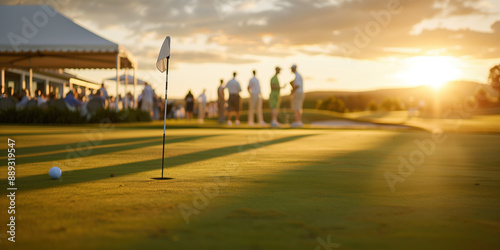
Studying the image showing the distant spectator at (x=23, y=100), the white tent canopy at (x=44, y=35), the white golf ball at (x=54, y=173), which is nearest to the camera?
the white golf ball at (x=54, y=173)

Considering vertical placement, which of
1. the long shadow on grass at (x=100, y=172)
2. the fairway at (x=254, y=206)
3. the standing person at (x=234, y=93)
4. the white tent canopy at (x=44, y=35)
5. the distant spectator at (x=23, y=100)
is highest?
the white tent canopy at (x=44, y=35)

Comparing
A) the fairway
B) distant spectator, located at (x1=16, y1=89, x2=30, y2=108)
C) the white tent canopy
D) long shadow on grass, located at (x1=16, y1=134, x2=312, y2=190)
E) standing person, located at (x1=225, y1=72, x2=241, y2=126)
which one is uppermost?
the white tent canopy

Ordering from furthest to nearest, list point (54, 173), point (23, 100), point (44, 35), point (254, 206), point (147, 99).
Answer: point (147, 99) → point (44, 35) → point (23, 100) → point (54, 173) → point (254, 206)

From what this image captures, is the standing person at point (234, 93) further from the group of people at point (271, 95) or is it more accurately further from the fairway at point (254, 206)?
the fairway at point (254, 206)

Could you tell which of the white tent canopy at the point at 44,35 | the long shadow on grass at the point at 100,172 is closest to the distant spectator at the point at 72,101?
the white tent canopy at the point at 44,35

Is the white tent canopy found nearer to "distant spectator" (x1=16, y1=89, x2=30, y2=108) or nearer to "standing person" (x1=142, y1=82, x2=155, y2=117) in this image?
"distant spectator" (x1=16, y1=89, x2=30, y2=108)

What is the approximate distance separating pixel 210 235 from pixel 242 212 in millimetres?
662

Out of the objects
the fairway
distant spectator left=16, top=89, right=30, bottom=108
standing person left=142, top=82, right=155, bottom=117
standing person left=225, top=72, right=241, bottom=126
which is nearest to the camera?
the fairway

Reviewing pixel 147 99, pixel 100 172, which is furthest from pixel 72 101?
pixel 100 172

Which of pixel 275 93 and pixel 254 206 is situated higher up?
pixel 275 93

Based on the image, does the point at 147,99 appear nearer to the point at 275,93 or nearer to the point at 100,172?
the point at 275,93

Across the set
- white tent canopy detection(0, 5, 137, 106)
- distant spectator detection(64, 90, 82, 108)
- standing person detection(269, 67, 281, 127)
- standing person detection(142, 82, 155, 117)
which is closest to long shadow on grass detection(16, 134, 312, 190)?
standing person detection(269, 67, 281, 127)

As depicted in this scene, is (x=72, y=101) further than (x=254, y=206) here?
Yes

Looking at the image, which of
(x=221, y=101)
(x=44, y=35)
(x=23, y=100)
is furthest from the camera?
(x=221, y=101)
